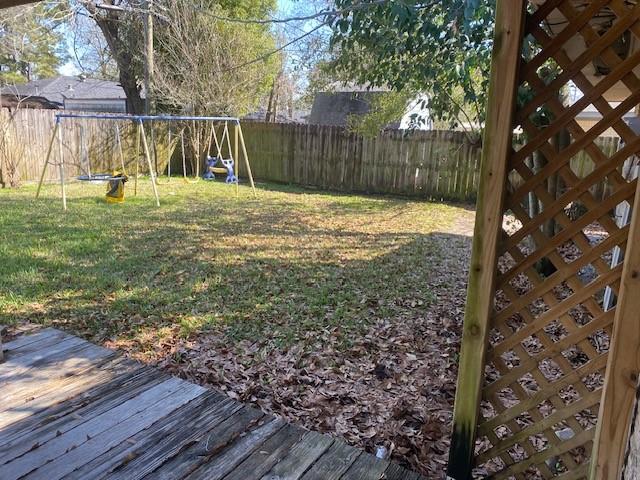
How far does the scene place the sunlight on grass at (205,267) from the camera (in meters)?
3.64

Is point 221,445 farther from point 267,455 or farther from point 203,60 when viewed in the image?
point 203,60

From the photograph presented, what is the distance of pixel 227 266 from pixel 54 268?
1.69 m

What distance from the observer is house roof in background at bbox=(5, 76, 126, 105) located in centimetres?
2372

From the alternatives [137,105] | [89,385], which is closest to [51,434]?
[89,385]

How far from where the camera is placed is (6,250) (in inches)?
198

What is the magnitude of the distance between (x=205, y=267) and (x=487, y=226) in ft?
12.2

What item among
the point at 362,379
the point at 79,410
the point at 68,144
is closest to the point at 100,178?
the point at 68,144

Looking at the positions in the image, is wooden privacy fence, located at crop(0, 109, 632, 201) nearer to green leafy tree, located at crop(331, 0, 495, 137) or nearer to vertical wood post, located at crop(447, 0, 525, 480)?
green leafy tree, located at crop(331, 0, 495, 137)

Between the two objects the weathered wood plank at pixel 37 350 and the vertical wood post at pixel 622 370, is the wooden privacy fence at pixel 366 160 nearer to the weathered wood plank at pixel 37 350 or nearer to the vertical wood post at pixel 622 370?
the weathered wood plank at pixel 37 350

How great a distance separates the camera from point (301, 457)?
2.11 meters

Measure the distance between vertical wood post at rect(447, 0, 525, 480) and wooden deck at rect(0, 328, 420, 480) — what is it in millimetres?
370

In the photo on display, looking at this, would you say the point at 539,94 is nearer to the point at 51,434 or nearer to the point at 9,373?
the point at 51,434

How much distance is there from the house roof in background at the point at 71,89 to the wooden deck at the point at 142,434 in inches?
923

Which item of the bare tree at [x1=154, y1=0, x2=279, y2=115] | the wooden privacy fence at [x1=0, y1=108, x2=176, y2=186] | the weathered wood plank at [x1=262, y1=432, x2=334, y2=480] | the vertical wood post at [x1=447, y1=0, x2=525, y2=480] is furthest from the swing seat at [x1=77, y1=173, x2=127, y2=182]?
the vertical wood post at [x1=447, y1=0, x2=525, y2=480]
